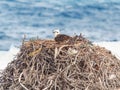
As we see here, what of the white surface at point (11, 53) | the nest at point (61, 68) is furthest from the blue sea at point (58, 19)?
the nest at point (61, 68)

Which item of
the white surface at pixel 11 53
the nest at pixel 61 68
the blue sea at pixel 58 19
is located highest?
the nest at pixel 61 68

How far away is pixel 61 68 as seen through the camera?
4.45 meters

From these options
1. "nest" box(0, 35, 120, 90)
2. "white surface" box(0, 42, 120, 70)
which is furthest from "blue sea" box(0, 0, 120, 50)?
"nest" box(0, 35, 120, 90)

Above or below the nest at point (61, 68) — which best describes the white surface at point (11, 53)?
below

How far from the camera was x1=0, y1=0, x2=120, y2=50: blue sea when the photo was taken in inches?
482

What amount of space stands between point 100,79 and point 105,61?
23 centimetres

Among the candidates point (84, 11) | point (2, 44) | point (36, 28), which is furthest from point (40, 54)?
point (84, 11)

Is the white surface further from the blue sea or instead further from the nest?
the blue sea

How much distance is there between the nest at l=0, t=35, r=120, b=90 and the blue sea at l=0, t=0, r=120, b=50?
6.42 meters

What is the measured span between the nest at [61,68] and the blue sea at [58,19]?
6.42 metres

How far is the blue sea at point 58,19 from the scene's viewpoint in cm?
1224

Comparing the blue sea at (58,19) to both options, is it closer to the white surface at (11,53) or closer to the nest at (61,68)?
the white surface at (11,53)

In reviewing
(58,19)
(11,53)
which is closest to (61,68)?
(11,53)

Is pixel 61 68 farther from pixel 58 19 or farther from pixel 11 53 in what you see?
pixel 58 19
